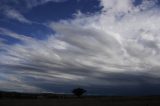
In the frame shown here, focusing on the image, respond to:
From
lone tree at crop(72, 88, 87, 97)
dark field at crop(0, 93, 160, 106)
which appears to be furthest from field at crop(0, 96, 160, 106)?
lone tree at crop(72, 88, 87, 97)

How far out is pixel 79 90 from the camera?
14312 cm

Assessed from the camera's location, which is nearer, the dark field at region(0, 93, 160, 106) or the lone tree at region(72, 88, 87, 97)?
the dark field at region(0, 93, 160, 106)

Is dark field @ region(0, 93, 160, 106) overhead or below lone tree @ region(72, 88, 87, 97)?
below

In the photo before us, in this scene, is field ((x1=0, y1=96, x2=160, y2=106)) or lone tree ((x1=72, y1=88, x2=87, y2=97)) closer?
field ((x1=0, y1=96, x2=160, y2=106))

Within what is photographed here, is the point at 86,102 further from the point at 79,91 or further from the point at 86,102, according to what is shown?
the point at 79,91

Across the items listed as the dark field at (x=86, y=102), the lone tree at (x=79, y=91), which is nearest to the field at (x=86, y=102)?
the dark field at (x=86, y=102)

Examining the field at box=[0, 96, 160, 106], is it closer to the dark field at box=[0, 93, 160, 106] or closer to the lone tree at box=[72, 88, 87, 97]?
the dark field at box=[0, 93, 160, 106]

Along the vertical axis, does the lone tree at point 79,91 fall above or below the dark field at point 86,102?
above

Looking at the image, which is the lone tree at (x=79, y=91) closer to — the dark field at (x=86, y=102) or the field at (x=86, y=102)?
the dark field at (x=86, y=102)

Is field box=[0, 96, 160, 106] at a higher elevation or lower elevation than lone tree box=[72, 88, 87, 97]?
lower

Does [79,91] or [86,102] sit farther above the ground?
[79,91]

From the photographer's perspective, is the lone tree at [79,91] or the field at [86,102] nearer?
the field at [86,102]

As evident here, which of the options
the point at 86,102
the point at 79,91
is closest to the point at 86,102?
the point at 86,102

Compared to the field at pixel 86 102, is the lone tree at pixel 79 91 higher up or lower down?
higher up
